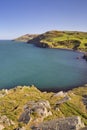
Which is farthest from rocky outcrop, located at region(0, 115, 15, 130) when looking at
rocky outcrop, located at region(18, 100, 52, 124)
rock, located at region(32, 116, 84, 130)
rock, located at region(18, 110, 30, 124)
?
rock, located at region(32, 116, 84, 130)

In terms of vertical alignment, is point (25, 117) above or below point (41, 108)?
below

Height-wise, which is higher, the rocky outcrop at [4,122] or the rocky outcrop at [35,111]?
the rocky outcrop at [4,122]

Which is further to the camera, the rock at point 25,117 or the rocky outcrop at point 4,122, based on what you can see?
the rock at point 25,117

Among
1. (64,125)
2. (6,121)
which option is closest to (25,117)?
(6,121)

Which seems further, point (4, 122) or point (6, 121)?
point (6, 121)

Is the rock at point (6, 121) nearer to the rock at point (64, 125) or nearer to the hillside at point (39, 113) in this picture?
the hillside at point (39, 113)

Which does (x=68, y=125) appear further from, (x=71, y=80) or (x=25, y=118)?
(x=71, y=80)

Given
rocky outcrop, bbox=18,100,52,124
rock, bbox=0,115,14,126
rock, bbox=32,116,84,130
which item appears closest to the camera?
rock, bbox=32,116,84,130

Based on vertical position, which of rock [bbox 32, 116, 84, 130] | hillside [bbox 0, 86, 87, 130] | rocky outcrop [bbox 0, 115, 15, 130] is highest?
rock [bbox 32, 116, 84, 130]

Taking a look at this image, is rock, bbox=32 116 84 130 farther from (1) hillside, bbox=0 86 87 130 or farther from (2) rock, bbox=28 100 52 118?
(2) rock, bbox=28 100 52 118

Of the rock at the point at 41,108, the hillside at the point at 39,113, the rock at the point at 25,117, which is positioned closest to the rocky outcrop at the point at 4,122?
the hillside at the point at 39,113

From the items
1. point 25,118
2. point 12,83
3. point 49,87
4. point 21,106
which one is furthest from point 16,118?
point 12,83

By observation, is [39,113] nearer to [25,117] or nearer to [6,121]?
[25,117]

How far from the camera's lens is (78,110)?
4150 cm
